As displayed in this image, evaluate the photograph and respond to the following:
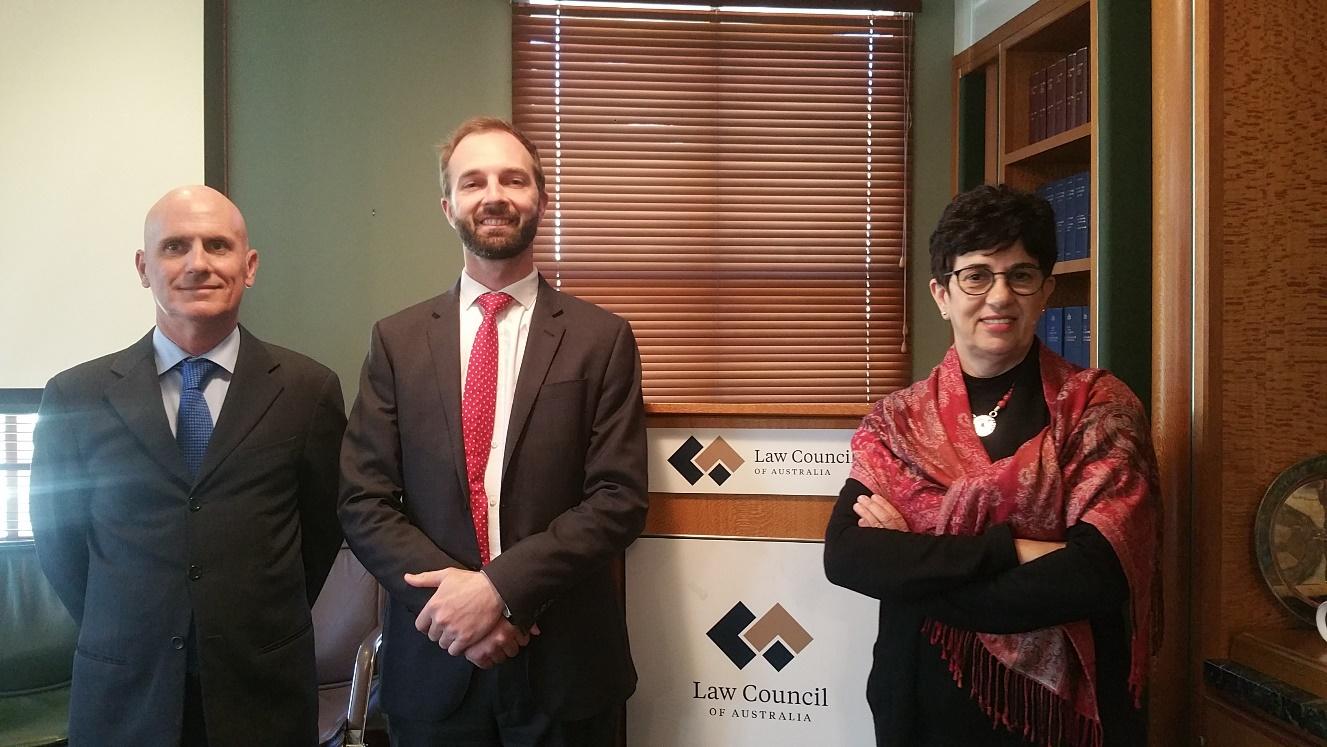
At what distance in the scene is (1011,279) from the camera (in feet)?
4.39

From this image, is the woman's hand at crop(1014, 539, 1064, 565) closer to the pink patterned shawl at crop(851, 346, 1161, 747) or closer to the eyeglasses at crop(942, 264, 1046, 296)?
the pink patterned shawl at crop(851, 346, 1161, 747)

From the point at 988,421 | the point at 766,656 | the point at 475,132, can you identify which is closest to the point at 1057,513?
the point at 988,421

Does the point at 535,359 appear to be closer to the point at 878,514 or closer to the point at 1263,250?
the point at 878,514

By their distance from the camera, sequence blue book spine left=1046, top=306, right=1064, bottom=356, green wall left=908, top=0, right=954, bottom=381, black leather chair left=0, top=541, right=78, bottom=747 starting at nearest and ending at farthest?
black leather chair left=0, top=541, right=78, bottom=747
blue book spine left=1046, top=306, right=1064, bottom=356
green wall left=908, top=0, right=954, bottom=381

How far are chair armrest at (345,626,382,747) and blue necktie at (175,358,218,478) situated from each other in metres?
0.59

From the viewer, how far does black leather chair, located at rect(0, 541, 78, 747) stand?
84.9 inches

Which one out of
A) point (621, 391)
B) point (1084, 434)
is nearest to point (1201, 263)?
point (1084, 434)

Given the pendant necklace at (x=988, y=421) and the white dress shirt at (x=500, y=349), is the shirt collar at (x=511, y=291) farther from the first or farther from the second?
the pendant necklace at (x=988, y=421)

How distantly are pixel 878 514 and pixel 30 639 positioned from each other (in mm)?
2190

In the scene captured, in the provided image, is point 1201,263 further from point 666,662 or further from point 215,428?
point 215,428

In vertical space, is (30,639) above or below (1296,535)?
below

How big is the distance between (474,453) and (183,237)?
64cm

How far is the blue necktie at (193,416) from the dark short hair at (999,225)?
1.30 meters

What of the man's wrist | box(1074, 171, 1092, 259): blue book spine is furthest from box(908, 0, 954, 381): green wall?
the man's wrist
